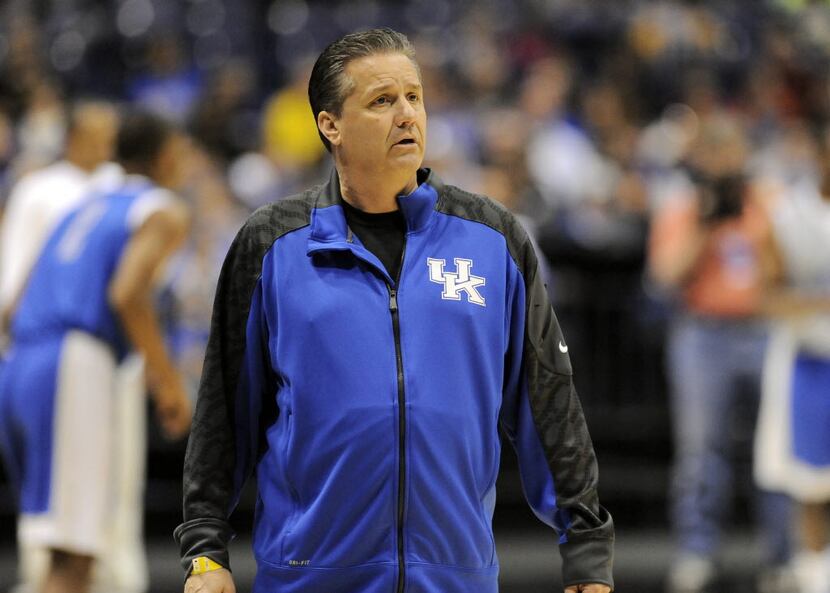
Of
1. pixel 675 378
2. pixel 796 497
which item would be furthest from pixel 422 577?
pixel 675 378

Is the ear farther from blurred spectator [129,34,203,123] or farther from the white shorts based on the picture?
blurred spectator [129,34,203,123]

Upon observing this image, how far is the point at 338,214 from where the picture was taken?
2861mm

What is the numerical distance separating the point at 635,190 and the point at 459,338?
24.0ft

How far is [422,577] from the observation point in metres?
2.71

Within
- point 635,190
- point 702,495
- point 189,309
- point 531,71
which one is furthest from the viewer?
point 531,71

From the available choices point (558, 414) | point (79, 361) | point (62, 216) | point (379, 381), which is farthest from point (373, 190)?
point (62, 216)

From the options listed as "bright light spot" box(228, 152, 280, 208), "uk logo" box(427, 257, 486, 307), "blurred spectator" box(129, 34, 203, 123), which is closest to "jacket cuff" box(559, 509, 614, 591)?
"uk logo" box(427, 257, 486, 307)

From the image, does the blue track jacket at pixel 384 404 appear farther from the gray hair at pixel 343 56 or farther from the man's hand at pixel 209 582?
the gray hair at pixel 343 56

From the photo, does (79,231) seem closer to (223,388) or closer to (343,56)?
(223,388)

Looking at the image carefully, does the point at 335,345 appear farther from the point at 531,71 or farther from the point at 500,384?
the point at 531,71

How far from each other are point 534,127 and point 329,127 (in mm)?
7655

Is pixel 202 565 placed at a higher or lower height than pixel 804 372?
lower

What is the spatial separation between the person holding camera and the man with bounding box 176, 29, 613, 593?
4.72 metres

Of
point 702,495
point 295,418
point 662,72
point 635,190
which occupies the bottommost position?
point 702,495
